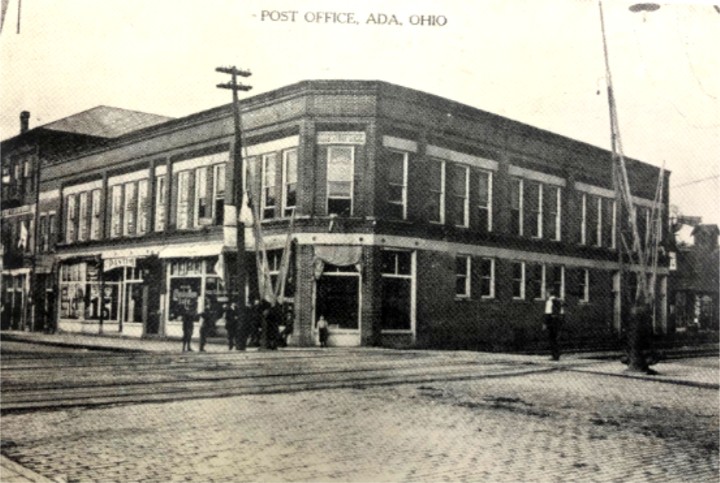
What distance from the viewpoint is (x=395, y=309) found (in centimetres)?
1548

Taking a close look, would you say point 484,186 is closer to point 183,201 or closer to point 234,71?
point 234,71

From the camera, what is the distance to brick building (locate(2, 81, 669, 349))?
988cm

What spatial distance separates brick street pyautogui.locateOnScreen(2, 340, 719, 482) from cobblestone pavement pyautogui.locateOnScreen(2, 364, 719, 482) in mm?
14

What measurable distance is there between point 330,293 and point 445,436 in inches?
388

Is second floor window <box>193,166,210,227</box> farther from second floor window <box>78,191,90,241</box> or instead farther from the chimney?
the chimney

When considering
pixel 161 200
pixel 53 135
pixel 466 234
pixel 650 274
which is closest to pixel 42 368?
pixel 53 135

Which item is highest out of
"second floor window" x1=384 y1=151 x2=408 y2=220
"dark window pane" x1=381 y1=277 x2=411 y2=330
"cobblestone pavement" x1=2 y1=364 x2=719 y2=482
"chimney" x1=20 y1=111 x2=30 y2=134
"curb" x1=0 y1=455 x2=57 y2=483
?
"second floor window" x1=384 y1=151 x2=408 y2=220

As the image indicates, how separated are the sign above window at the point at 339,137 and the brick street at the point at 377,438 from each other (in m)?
7.76

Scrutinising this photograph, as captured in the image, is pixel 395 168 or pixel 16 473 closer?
pixel 16 473

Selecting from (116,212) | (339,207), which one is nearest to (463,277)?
(339,207)

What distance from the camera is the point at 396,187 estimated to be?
14.6 meters

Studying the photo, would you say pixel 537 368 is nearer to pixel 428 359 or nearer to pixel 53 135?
pixel 428 359

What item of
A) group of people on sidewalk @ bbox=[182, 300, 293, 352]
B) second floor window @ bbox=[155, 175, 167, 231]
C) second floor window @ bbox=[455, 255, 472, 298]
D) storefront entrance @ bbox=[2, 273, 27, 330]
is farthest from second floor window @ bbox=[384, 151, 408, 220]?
storefront entrance @ bbox=[2, 273, 27, 330]

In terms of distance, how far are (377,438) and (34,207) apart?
6.36m
